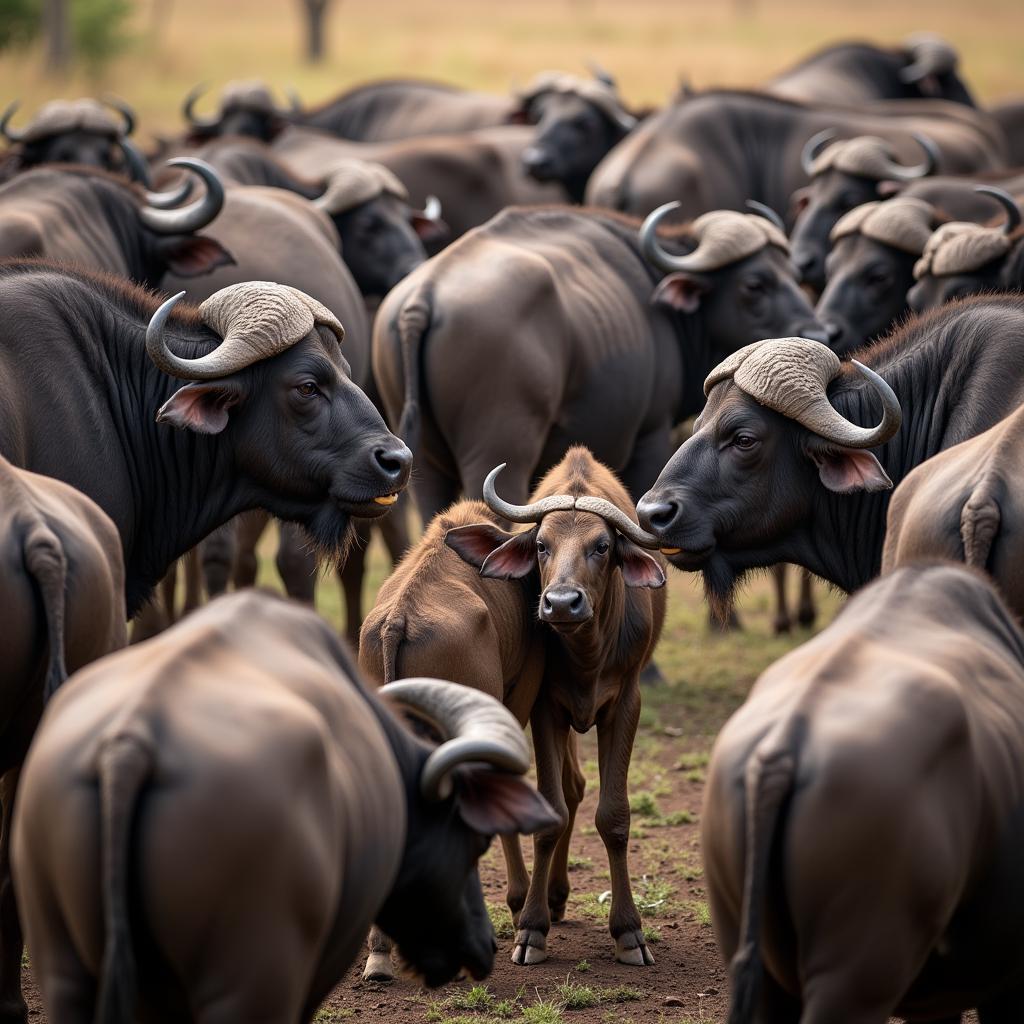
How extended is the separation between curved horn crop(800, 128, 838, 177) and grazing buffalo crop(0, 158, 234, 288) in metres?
5.77

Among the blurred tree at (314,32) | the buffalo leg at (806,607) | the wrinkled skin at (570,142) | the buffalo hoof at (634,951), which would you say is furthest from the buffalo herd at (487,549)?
the blurred tree at (314,32)

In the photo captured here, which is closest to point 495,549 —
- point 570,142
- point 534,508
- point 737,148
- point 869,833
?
point 534,508

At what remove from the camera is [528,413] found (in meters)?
9.62

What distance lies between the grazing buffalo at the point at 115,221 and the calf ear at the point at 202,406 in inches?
96.3

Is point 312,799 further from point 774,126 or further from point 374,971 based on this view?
point 774,126

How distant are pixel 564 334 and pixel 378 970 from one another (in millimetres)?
4451

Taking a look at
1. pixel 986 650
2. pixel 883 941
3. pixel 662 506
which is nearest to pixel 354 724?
pixel 883 941

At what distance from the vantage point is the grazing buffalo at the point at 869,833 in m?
4.18

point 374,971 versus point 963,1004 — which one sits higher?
point 963,1004

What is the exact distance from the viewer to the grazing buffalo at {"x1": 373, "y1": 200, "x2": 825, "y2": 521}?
946 cm

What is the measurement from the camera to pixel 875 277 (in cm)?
1065

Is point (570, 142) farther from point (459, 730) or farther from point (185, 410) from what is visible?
point (459, 730)

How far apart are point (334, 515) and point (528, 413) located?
7.96ft

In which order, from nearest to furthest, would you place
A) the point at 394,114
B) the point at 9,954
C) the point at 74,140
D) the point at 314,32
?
the point at 9,954 → the point at 74,140 → the point at 394,114 → the point at 314,32
